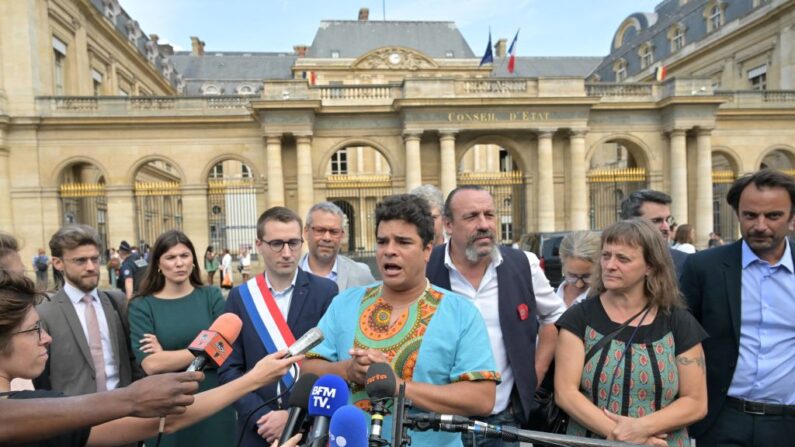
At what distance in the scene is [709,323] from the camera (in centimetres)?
307

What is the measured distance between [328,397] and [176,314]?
2512mm

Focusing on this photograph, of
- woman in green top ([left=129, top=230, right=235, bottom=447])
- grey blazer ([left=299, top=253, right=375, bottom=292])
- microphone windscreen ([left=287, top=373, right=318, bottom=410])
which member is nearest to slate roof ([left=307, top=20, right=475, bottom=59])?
grey blazer ([left=299, top=253, right=375, bottom=292])

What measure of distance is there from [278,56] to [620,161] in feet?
136

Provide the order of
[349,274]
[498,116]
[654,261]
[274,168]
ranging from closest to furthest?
[654,261] → [349,274] → [274,168] → [498,116]

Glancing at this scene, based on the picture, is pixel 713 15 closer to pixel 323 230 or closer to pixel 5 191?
pixel 323 230

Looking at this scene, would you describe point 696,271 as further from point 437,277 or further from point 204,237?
point 204,237

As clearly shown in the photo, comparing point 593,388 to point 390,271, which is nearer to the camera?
point 390,271

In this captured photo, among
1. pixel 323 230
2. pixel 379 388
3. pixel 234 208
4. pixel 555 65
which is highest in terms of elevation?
pixel 555 65

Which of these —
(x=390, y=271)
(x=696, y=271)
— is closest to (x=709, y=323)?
(x=696, y=271)

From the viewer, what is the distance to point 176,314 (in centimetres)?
365

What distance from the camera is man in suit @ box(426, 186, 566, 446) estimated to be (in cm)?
300

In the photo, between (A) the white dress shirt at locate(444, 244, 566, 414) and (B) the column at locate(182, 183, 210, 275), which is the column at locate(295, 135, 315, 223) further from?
(A) the white dress shirt at locate(444, 244, 566, 414)

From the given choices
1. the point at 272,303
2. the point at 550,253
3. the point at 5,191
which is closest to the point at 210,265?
the point at 5,191

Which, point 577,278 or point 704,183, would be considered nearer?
point 577,278
